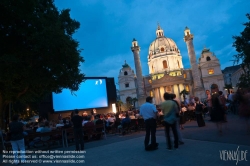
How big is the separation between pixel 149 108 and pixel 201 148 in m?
2.13

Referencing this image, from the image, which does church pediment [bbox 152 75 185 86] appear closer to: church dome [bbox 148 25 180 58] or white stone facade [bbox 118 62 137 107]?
white stone facade [bbox 118 62 137 107]

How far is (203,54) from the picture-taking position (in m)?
67.5

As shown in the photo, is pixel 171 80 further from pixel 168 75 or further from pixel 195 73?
pixel 195 73

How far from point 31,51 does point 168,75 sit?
55214mm

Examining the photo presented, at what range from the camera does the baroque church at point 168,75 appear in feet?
187

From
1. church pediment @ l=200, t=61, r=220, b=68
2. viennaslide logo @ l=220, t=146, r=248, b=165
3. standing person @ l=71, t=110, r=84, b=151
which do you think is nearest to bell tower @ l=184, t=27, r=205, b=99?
church pediment @ l=200, t=61, r=220, b=68

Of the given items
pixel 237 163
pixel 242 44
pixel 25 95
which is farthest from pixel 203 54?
pixel 237 163

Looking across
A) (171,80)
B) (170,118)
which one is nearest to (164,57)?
(171,80)

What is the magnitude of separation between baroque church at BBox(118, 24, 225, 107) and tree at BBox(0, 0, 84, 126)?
154 ft

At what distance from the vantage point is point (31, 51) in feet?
40.3

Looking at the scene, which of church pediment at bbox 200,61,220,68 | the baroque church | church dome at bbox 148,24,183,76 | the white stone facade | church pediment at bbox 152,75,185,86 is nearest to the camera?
the baroque church

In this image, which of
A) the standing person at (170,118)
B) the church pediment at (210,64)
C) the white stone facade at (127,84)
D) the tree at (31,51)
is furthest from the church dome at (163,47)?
the standing person at (170,118)

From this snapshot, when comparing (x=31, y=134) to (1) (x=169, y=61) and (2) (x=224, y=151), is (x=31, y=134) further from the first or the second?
(1) (x=169, y=61)

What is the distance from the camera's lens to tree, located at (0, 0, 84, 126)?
11.1 meters
